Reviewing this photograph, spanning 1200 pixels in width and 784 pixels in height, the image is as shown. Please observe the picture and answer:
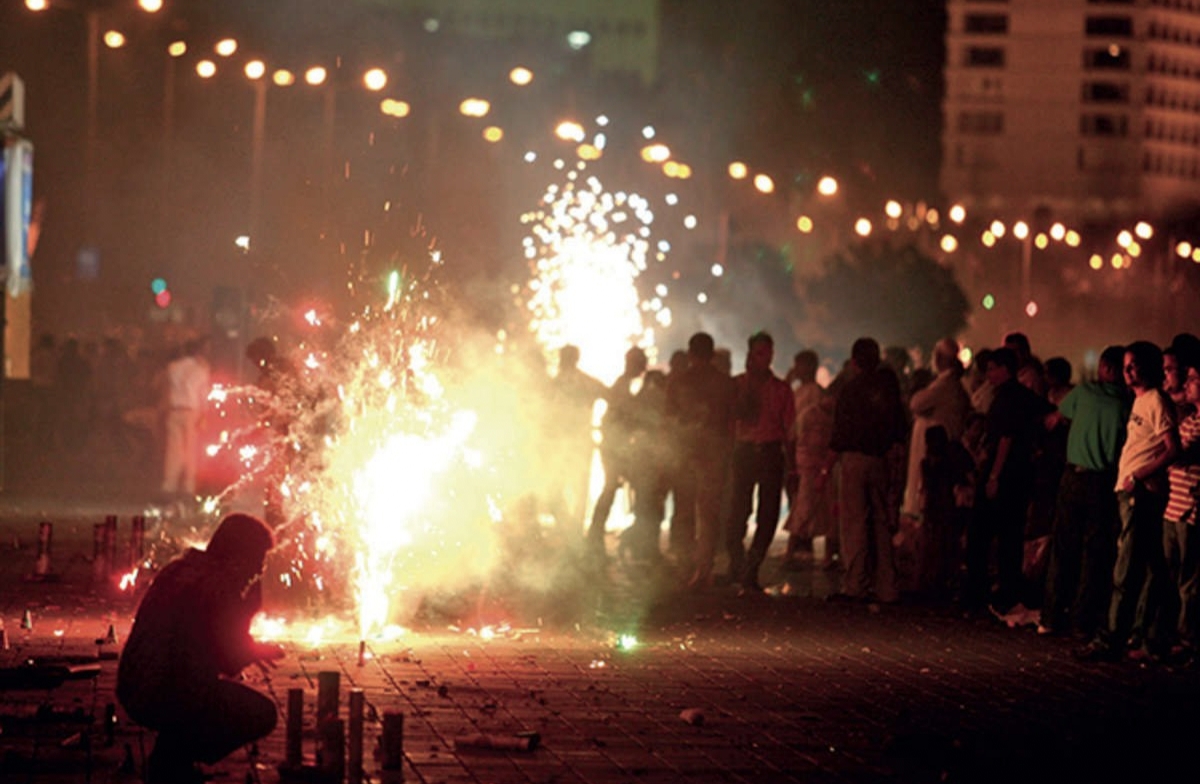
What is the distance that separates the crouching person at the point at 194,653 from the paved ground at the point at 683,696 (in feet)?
1.03

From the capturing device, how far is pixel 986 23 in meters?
148

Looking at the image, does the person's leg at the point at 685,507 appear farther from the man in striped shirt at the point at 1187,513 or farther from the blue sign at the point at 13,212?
the blue sign at the point at 13,212

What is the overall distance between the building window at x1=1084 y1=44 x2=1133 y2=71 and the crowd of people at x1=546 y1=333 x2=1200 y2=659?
13902 cm

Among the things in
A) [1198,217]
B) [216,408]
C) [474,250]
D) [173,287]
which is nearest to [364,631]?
[216,408]

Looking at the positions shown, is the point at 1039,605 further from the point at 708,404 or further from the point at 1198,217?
the point at 1198,217

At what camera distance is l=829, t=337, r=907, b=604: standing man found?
616 inches

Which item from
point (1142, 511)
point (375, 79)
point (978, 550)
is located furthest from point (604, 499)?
point (375, 79)

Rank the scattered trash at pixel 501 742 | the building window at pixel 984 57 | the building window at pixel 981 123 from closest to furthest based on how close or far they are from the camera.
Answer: the scattered trash at pixel 501 742, the building window at pixel 981 123, the building window at pixel 984 57

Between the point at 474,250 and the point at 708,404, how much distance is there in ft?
122

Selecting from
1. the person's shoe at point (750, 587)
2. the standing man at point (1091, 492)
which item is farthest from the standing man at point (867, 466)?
the standing man at point (1091, 492)

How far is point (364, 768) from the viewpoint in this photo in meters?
8.55

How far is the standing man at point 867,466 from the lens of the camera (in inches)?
616

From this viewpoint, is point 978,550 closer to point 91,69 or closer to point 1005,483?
point 1005,483

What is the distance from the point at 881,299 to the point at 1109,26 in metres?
79.1
